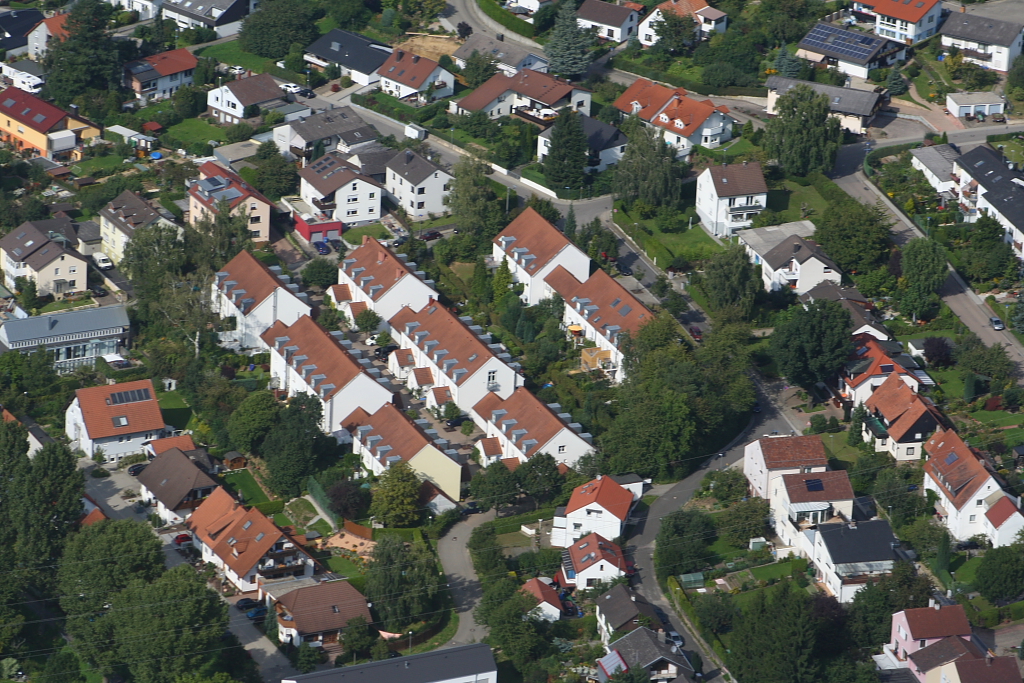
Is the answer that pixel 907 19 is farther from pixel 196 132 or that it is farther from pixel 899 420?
pixel 196 132

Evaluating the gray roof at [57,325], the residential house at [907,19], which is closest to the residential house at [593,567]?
the gray roof at [57,325]

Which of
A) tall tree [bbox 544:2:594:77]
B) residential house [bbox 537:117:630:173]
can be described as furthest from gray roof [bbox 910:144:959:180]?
tall tree [bbox 544:2:594:77]

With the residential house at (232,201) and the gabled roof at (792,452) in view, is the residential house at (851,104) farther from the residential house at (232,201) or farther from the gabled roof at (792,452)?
the gabled roof at (792,452)

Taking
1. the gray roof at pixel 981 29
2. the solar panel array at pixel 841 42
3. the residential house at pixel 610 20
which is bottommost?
the residential house at pixel 610 20

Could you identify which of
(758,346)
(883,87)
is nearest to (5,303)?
(758,346)

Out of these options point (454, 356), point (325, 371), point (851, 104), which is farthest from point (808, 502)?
point (851, 104)

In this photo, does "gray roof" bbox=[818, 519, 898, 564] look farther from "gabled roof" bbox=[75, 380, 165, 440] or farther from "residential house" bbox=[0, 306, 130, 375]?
"residential house" bbox=[0, 306, 130, 375]

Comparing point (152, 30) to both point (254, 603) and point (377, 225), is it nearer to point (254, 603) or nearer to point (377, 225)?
point (377, 225)
